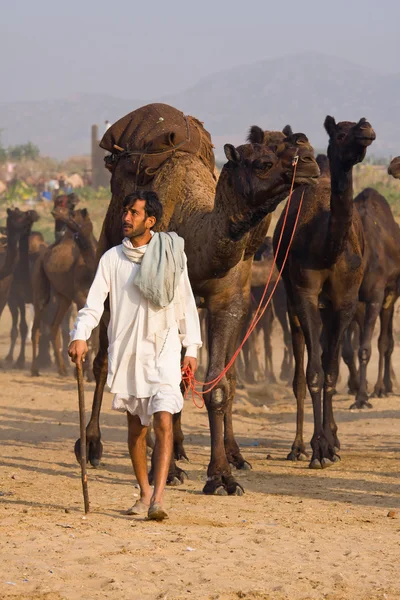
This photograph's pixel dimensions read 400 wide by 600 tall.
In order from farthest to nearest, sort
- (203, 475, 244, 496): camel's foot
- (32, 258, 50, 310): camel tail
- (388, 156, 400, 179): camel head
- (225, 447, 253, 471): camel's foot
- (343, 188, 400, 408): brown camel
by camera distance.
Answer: (32, 258, 50, 310): camel tail → (343, 188, 400, 408): brown camel → (225, 447, 253, 471): camel's foot → (388, 156, 400, 179): camel head → (203, 475, 244, 496): camel's foot

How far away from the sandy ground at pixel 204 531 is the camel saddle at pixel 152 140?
2.60 meters

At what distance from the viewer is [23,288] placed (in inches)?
971

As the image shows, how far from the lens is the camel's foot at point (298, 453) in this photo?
11.2 m

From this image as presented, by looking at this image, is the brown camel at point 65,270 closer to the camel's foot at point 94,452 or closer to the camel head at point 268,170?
the camel's foot at point 94,452

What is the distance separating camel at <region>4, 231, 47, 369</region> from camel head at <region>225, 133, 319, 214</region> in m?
15.8

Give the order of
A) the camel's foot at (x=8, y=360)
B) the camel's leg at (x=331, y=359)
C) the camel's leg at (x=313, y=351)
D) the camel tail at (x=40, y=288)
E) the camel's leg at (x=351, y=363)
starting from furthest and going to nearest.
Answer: the camel's foot at (x=8, y=360) → the camel tail at (x=40, y=288) → the camel's leg at (x=351, y=363) → the camel's leg at (x=331, y=359) → the camel's leg at (x=313, y=351)

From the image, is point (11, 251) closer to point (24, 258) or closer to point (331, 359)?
point (24, 258)

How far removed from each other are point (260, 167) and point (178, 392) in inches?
74.2

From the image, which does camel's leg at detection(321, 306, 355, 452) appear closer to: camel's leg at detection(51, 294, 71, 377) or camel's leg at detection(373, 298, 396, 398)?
camel's leg at detection(373, 298, 396, 398)

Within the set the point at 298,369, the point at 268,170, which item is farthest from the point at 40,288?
the point at 268,170

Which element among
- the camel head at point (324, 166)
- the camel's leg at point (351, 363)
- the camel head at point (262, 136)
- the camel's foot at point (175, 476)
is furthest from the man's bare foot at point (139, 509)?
the camel's leg at point (351, 363)

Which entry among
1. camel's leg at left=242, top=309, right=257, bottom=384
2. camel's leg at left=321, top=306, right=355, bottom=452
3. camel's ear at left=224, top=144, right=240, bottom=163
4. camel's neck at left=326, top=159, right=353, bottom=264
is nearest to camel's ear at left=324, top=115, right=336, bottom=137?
camel's neck at left=326, top=159, right=353, bottom=264

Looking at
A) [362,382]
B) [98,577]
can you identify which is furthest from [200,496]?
[362,382]

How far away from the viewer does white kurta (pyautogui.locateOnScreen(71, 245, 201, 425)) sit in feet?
24.3
